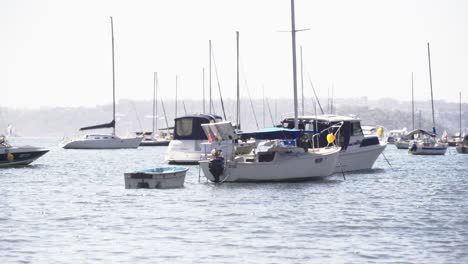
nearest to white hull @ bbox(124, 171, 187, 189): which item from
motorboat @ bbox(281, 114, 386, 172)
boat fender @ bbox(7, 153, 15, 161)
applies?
motorboat @ bbox(281, 114, 386, 172)

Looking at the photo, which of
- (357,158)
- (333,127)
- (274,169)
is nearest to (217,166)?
(274,169)

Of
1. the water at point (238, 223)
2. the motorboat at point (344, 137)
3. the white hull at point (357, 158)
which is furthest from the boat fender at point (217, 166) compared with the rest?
the white hull at point (357, 158)

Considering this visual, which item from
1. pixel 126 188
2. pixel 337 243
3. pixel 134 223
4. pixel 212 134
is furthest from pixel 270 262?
pixel 212 134

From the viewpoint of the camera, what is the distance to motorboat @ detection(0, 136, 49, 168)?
65438mm

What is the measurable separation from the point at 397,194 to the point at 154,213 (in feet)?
47.4

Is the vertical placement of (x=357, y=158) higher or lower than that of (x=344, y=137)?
lower

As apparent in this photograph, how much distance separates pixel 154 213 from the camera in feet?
119

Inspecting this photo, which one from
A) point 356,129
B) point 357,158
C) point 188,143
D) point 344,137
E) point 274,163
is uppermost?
point 356,129

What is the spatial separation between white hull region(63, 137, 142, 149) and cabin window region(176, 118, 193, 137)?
56.7 m

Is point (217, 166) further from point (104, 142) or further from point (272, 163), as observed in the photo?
point (104, 142)

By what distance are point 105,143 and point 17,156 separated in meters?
62.9

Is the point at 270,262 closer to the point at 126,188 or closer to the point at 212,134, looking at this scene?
the point at 126,188

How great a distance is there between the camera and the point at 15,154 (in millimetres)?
67062

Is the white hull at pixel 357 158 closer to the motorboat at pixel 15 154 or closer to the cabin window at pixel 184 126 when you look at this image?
the cabin window at pixel 184 126
